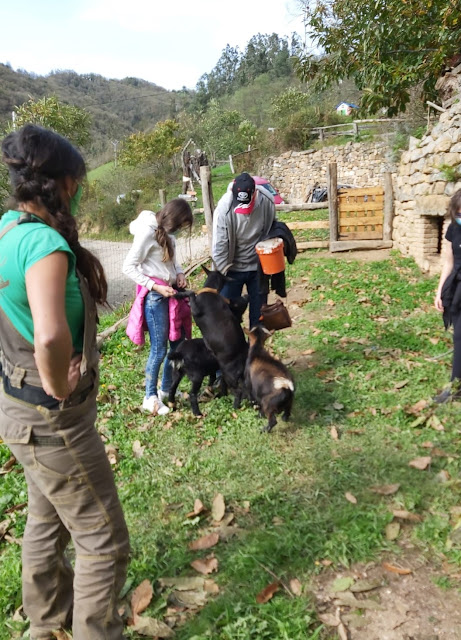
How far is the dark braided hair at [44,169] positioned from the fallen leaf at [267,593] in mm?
2009

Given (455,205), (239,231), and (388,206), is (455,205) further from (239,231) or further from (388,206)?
(388,206)

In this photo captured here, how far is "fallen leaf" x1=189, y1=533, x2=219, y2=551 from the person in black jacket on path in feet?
7.96

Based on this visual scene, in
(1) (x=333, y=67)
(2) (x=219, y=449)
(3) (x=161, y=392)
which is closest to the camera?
(2) (x=219, y=449)

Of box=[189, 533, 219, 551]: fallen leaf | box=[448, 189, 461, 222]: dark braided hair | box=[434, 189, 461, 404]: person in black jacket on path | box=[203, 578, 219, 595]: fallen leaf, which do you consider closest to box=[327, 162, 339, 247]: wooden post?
box=[434, 189, 461, 404]: person in black jacket on path

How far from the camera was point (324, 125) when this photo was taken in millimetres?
31141

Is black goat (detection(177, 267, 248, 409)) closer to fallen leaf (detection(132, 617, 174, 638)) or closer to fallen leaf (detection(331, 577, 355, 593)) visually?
fallen leaf (detection(331, 577, 355, 593))

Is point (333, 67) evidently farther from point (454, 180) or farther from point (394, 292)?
point (394, 292)

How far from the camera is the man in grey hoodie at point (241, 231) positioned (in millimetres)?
4812

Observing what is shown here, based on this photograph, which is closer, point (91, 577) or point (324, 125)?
point (91, 577)

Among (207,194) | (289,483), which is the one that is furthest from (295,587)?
(207,194)

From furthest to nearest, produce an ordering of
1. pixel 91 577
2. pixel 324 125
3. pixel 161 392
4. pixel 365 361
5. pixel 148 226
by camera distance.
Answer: pixel 324 125 < pixel 365 361 < pixel 161 392 < pixel 148 226 < pixel 91 577

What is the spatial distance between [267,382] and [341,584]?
1.81 meters

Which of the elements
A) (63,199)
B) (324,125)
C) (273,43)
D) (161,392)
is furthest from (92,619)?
(273,43)

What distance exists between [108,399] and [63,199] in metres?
3.86
